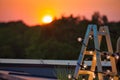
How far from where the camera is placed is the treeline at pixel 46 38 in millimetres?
7391

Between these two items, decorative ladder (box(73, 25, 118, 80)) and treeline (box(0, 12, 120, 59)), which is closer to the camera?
decorative ladder (box(73, 25, 118, 80))

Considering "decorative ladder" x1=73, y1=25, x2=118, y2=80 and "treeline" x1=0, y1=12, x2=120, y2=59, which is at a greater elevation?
"treeline" x1=0, y1=12, x2=120, y2=59

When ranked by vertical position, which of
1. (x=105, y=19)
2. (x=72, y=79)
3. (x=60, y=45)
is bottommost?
(x=72, y=79)

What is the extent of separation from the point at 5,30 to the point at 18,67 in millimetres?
964

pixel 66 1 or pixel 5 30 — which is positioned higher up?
pixel 66 1

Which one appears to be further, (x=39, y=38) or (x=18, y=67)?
(x=39, y=38)

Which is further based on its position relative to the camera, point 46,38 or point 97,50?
point 46,38

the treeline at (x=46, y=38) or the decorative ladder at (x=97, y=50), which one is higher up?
the treeline at (x=46, y=38)

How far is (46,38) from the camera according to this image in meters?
7.50

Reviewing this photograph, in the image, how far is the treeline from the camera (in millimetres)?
7391

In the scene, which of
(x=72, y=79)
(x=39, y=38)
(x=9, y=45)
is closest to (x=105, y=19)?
(x=39, y=38)

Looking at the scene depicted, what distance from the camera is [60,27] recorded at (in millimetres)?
7547

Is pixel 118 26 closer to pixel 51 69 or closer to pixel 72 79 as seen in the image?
pixel 51 69

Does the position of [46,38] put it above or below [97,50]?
above
